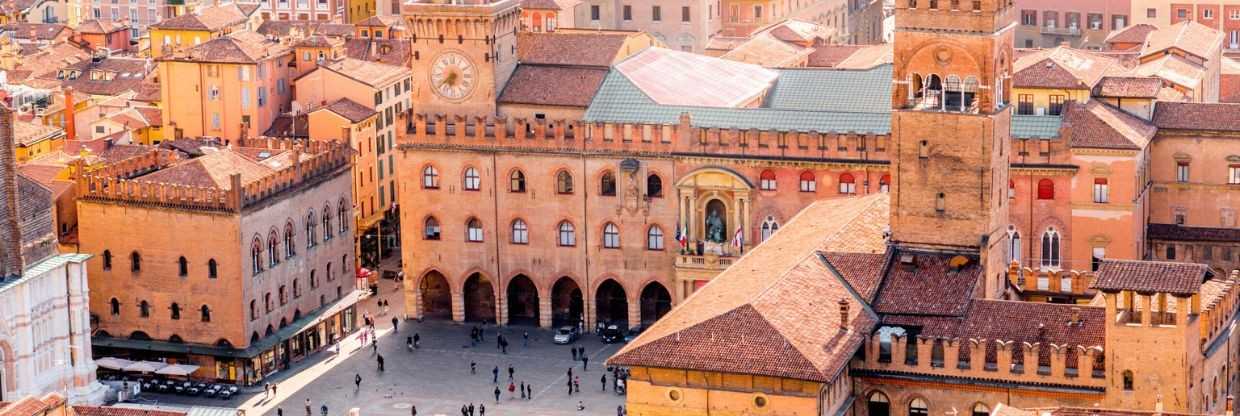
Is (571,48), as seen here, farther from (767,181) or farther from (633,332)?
(633,332)

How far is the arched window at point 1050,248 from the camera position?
120 meters

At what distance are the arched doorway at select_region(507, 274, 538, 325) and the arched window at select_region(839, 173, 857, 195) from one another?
15388 mm

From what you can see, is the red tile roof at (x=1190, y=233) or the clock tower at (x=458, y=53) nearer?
the red tile roof at (x=1190, y=233)

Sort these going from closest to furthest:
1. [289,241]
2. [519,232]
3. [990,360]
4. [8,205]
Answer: [990,360]
[8,205]
[289,241]
[519,232]

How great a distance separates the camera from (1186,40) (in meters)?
147

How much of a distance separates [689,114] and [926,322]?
31444 mm

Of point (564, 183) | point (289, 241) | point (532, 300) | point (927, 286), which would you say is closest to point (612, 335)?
point (532, 300)

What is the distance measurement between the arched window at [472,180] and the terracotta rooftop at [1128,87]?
2782cm

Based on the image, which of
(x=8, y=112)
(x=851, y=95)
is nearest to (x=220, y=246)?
(x=8, y=112)

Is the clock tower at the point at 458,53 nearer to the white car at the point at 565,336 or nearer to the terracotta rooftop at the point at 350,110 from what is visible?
the white car at the point at 565,336

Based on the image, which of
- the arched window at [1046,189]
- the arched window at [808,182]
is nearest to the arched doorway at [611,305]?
the arched window at [808,182]

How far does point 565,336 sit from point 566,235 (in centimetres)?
502

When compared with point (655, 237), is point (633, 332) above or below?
below

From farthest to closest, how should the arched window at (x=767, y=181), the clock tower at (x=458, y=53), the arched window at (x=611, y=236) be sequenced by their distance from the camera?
1. the clock tower at (x=458, y=53)
2. the arched window at (x=611, y=236)
3. the arched window at (x=767, y=181)
